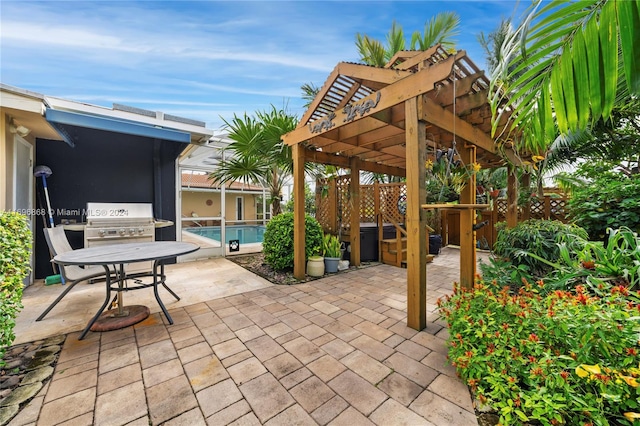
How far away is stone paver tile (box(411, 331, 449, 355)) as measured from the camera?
83.6 inches

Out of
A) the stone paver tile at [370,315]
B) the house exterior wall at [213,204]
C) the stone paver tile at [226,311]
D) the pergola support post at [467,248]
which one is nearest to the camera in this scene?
the stone paver tile at [370,315]

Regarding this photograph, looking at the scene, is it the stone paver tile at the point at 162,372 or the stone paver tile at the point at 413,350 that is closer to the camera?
the stone paver tile at the point at 162,372

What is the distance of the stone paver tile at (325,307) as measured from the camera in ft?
9.46

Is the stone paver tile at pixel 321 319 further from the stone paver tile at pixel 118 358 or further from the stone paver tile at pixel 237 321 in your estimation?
the stone paver tile at pixel 118 358

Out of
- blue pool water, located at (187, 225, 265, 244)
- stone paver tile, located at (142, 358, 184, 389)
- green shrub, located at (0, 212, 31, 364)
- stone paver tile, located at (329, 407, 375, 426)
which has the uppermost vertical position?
green shrub, located at (0, 212, 31, 364)

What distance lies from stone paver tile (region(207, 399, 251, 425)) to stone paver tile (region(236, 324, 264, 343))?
764mm

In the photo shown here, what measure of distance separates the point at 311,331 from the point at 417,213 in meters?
1.58

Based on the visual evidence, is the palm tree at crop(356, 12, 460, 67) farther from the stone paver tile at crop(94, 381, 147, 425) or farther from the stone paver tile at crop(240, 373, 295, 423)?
the stone paver tile at crop(94, 381, 147, 425)

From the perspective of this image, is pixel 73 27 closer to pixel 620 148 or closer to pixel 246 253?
pixel 246 253

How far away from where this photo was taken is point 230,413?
1.45 meters

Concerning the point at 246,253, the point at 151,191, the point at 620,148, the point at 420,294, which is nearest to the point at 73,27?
the point at 151,191

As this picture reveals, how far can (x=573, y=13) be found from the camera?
1067mm

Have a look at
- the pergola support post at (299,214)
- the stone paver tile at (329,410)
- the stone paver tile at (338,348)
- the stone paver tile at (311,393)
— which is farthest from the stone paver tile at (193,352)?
the pergola support post at (299,214)

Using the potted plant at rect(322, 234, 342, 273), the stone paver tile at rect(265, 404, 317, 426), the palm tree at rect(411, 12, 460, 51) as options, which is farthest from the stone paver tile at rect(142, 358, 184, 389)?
the palm tree at rect(411, 12, 460, 51)
